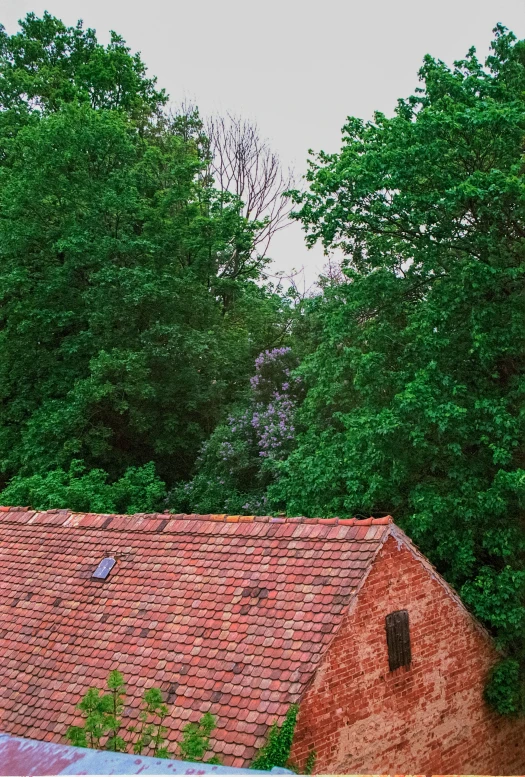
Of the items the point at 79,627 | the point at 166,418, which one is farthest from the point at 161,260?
the point at 79,627

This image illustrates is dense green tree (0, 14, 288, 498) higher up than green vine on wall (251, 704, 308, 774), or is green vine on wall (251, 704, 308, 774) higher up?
dense green tree (0, 14, 288, 498)

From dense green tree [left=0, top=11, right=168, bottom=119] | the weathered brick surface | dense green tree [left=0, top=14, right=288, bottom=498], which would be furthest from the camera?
dense green tree [left=0, top=11, right=168, bottom=119]

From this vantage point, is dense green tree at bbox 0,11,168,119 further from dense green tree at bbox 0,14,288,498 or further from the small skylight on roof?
the small skylight on roof

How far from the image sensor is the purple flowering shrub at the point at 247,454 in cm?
1559

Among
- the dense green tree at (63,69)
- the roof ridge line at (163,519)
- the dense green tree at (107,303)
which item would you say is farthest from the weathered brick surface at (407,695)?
the dense green tree at (63,69)

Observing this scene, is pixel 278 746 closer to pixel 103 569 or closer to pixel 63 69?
pixel 103 569

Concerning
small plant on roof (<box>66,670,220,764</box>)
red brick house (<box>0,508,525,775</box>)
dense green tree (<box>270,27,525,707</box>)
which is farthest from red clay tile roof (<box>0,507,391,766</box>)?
dense green tree (<box>270,27,525,707</box>)

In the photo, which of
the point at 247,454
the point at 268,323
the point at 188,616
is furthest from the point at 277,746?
the point at 268,323

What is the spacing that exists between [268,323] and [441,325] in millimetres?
11526

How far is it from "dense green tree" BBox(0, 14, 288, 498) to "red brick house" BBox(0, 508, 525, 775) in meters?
8.46

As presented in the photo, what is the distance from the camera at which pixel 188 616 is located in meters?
7.91

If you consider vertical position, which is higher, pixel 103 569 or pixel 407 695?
pixel 103 569

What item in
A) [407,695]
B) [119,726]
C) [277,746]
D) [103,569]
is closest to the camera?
[119,726]

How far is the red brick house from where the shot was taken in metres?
6.78
